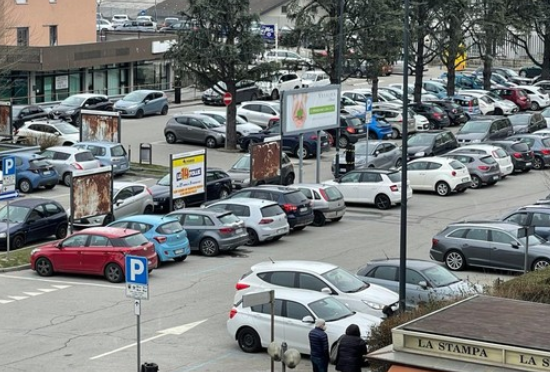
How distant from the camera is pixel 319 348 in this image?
65.2 ft

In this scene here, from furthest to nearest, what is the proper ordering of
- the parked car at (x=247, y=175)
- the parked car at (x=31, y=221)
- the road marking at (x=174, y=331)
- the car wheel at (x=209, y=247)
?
the parked car at (x=247, y=175) → the parked car at (x=31, y=221) → the car wheel at (x=209, y=247) → the road marking at (x=174, y=331)

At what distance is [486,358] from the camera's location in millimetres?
14719

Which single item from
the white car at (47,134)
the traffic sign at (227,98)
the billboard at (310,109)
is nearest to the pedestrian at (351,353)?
the billboard at (310,109)

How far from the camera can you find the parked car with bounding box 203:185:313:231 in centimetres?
3488

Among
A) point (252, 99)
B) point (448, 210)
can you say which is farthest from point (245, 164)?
point (252, 99)

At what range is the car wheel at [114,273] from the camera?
93.6 feet

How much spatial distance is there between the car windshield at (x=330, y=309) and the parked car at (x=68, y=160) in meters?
21.5

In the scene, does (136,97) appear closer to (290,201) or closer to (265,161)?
(265,161)

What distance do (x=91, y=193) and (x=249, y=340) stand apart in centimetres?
1292

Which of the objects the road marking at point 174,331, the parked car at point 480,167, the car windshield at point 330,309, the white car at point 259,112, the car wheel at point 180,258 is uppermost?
the white car at point 259,112

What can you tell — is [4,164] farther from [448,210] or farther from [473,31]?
[473,31]

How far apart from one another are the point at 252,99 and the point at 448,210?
1092 inches

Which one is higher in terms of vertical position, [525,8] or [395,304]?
[525,8]

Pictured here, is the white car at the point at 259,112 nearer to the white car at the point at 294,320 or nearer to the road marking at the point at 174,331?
the road marking at the point at 174,331
